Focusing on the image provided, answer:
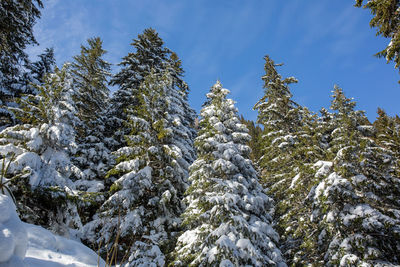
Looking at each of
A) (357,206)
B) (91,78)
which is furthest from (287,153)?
(91,78)

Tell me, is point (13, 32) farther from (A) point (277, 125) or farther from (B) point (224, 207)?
(A) point (277, 125)

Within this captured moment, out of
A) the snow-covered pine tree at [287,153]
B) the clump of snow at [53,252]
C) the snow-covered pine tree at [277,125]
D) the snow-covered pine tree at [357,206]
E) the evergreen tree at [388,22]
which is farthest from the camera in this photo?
the snow-covered pine tree at [277,125]

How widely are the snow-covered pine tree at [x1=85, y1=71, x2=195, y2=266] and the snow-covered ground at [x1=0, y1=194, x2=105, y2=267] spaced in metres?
2.99

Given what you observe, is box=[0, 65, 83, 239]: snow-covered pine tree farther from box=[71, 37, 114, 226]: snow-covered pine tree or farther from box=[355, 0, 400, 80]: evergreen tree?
box=[355, 0, 400, 80]: evergreen tree

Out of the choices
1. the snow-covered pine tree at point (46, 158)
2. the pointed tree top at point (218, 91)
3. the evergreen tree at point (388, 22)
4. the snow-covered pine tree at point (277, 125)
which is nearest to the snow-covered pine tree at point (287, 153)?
the snow-covered pine tree at point (277, 125)

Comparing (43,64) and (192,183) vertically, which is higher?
(43,64)

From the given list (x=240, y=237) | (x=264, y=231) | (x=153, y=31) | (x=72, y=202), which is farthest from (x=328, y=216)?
(x=153, y=31)

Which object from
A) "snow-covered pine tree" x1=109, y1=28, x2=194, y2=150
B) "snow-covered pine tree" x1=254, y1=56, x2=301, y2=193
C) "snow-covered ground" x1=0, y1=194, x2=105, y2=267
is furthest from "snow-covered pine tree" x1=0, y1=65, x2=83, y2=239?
"snow-covered pine tree" x1=254, y1=56, x2=301, y2=193

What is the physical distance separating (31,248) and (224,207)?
6426 millimetres

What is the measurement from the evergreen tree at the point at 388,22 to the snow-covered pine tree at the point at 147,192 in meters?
9.75

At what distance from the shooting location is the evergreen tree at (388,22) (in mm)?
8000

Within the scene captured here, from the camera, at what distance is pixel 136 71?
17.9 m

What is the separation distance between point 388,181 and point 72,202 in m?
14.1

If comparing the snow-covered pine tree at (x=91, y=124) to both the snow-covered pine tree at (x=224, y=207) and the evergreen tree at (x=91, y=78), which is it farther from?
the snow-covered pine tree at (x=224, y=207)
